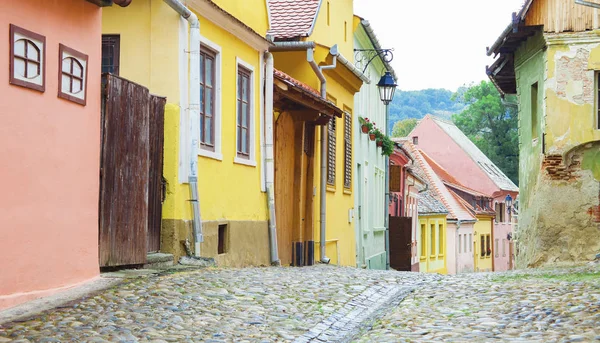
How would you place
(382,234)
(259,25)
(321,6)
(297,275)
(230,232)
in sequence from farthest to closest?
(382,234), (321,6), (259,25), (230,232), (297,275)

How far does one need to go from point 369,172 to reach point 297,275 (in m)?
16.4

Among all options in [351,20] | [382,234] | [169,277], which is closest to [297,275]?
[169,277]

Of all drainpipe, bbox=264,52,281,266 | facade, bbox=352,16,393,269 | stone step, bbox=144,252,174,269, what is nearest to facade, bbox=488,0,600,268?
drainpipe, bbox=264,52,281,266

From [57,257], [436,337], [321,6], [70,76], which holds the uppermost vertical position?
[321,6]

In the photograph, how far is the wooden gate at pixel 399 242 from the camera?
34125mm

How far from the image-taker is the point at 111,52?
12.6 metres

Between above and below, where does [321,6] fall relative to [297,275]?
above

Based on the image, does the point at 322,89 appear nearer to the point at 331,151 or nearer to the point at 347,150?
the point at 331,151

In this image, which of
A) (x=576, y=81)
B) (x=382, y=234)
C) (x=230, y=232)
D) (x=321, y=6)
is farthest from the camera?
(x=382, y=234)

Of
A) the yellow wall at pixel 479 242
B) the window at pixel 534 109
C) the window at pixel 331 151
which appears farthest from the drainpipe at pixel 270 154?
the yellow wall at pixel 479 242

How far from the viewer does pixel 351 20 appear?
26.0 metres

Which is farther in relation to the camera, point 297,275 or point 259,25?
point 259,25

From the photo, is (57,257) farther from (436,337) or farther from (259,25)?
(259,25)

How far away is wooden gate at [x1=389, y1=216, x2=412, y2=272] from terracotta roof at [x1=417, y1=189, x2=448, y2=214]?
39.0 feet
